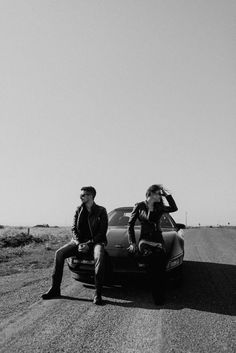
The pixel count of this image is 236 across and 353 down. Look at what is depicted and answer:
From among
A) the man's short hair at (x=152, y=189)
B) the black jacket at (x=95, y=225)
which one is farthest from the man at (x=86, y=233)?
the man's short hair at (x=152, y=189)

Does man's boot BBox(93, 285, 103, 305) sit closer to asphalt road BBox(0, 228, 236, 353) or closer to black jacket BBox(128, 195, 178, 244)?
asphalt road BBox(0, 228, 236, 353)

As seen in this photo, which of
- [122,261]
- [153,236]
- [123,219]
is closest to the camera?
[122,261]

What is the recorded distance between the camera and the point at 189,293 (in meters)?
5.61

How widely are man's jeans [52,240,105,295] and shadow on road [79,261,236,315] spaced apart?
1.06 ft

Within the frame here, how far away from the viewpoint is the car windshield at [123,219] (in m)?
7.48

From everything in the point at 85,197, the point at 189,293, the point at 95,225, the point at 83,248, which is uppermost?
the point at 85,197

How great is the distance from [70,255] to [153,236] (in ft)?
4.65

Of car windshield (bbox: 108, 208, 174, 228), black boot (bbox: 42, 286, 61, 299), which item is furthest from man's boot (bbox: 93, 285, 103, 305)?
car windshield (bbox: 108, 208, 174, 228)

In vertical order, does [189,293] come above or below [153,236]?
below

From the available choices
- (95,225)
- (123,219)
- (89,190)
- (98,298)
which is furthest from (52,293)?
(123,219)

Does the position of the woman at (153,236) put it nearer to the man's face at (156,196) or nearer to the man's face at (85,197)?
the man's face at (156,196)

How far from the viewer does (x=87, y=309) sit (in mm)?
4676

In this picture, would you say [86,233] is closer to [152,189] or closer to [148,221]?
[148,221]

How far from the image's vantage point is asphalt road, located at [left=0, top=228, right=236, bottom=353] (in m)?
3.49
